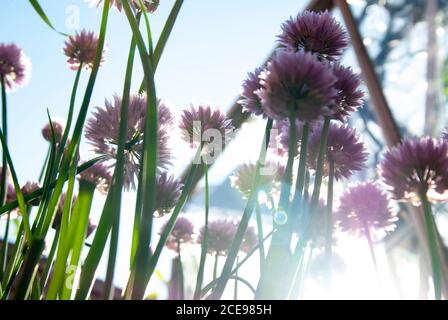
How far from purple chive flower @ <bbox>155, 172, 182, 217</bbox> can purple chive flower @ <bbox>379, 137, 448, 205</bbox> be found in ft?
0.63

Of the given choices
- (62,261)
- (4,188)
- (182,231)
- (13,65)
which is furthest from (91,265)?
(13,65)

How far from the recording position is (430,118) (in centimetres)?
93

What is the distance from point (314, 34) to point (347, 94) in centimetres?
6

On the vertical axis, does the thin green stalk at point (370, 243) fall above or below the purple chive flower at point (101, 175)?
below

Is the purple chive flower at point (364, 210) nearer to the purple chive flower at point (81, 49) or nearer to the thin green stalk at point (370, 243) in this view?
the thin green stalk at point (370, 243)

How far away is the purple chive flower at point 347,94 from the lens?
406mm

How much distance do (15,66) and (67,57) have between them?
0.57ft

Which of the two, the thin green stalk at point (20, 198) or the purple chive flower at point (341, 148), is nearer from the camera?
the thin green stalk at point (20, 198)

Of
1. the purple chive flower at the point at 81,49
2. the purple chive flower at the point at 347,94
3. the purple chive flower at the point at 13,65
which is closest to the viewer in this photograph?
the purple chive flower at the point at 347,94

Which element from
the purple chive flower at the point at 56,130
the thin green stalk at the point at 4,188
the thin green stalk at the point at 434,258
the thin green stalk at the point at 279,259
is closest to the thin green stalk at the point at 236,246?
the thin green stalk at the point at 279,259

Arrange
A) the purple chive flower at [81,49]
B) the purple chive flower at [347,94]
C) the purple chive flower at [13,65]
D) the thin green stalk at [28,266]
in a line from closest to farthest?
the thin green stalk at [28,266]
the purple chive flower at [347,94]
the purple chive flower at [81,49]
the purple chive flower at [13,65]

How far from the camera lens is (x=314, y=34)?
1.39 ft

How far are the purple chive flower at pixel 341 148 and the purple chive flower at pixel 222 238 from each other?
21 centimetres
